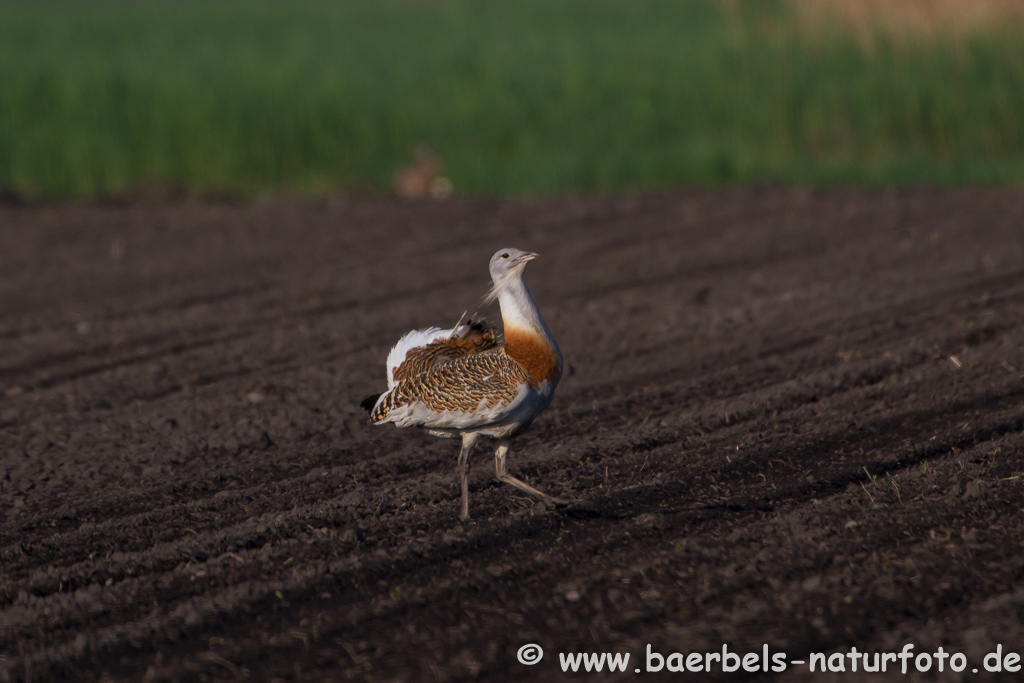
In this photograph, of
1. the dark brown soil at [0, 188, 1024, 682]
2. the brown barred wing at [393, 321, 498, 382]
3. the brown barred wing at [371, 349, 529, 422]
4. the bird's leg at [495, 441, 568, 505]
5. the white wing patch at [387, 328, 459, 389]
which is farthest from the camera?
the white wing patch at [387, 328, 459, 389]

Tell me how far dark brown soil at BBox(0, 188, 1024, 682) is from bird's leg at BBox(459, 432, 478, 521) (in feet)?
0.31

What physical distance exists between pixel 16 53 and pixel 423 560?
17.2 m

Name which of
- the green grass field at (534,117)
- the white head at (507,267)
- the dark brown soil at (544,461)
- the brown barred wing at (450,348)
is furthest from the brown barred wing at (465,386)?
the green grass field at (534,117)

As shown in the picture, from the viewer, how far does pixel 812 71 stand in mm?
15453

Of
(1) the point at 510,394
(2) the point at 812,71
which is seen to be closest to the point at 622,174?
(2) the point at 812,71

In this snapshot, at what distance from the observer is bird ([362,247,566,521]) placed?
455 centimetres

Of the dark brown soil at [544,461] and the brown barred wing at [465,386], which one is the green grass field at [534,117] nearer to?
the dark brown soil at [544,461]

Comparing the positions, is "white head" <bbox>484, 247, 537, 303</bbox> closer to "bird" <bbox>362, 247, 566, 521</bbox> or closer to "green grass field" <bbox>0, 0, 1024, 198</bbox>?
"bird" <bbox>362, 247, 566, 521</bbox>

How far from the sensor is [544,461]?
18.0 ft

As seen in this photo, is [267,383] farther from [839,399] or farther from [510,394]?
[839,399]

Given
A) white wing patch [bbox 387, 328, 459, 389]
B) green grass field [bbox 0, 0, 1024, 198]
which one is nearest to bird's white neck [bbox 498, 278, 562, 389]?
white wing patch [bbox 387, 328, 459, 389]

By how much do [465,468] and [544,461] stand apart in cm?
85

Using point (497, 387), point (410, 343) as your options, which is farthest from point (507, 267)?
point (410, 343)

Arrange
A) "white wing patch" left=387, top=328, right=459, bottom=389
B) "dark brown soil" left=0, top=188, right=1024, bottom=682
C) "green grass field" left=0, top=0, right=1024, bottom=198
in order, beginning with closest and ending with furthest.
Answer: "dark brown soil" left=0, top=188, right=1024, bottom=682 < "white wing patch" left=387, top=328, right=459, bottom=389 < "green grass field" left=0, top=0, right=1024, bottom=198
